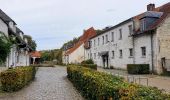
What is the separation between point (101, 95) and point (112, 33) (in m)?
35.4

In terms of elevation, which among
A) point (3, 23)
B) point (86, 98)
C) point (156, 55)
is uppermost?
point (3, 23)

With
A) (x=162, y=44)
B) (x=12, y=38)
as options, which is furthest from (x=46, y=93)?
(x=162, y=44)

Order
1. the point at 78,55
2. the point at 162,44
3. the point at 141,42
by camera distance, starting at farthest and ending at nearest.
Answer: the point at 78,55 → the point at 141,42 → the point at 162,44

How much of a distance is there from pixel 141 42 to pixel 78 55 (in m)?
34.1

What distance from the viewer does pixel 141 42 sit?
3409 cm

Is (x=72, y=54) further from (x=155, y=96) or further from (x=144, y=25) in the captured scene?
(x=155, y=96)

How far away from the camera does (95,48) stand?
56.3 m

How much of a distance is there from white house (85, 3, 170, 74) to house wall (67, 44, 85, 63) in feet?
50.1

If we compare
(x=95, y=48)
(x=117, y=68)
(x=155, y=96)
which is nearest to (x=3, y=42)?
(x=155, y=96)

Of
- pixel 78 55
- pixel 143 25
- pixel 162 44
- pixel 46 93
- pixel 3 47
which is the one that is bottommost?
pixel 46 93

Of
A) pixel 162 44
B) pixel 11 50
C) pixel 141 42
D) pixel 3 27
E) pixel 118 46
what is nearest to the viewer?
pixel 11 50

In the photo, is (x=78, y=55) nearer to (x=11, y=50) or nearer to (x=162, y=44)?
(x=162, y=44)

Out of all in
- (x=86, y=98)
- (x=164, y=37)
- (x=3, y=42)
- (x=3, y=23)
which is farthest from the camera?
(x=164, y=37)

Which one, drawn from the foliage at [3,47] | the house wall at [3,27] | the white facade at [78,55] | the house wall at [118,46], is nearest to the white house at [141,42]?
the house wall at [118,46]
